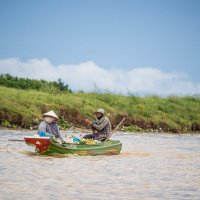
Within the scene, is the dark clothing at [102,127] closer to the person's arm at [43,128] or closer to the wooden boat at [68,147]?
the wooden boat at [68,147]

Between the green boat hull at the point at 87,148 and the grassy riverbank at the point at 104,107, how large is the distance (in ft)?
31.7

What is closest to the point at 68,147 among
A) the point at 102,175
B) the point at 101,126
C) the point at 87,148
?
the point at 87,148

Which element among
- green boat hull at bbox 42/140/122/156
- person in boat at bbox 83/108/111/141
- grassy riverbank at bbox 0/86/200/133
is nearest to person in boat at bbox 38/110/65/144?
green boat hull at bbox 42/140/122/156

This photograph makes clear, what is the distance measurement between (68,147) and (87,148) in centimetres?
75

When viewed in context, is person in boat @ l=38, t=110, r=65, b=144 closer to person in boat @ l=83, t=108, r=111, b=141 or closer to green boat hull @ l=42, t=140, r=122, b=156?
green boat hull @ l=42, t=140, r=122, b=156

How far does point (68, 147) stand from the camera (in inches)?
692

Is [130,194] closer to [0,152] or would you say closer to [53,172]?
[53,172]

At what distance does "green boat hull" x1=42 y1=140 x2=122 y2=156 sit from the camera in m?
17.6

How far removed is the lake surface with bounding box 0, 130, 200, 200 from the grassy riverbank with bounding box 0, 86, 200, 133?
591 cm

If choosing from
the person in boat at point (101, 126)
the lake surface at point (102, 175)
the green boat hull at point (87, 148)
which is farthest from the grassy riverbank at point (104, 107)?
the green boat hull at point (87, 148)

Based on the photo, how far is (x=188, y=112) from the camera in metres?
35.4

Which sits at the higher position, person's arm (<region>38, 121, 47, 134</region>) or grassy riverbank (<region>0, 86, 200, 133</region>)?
A: grassy riverbank (<region>0, 86, 200, 133</region>)

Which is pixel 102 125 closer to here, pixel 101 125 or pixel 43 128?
pixel 101 125

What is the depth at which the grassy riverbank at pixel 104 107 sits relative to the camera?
2827 cm
